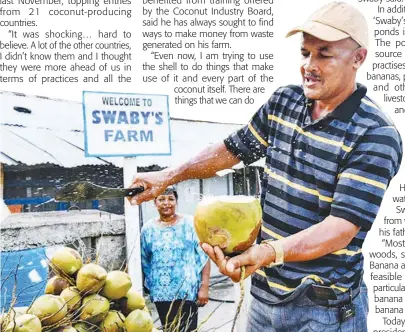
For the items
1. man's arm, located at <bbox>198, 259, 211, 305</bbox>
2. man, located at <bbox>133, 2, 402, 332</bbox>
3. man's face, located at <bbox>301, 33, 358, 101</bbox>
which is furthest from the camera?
man's arm, located at <bbox>198, 259, 211, 305</bbox>

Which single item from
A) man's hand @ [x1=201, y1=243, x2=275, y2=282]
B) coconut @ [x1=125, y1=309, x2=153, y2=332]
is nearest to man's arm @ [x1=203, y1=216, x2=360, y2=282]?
man's hand @ [x1=201, y1=243, x2=275, y2=282]

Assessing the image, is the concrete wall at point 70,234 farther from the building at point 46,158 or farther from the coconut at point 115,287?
the building at point 46,158

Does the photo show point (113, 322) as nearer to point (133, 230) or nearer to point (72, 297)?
point (72, 297)

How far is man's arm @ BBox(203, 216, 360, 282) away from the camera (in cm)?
93

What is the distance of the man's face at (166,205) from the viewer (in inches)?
89.5

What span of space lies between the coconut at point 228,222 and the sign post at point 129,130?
3.87 ft

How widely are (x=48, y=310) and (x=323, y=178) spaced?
0.67 meters

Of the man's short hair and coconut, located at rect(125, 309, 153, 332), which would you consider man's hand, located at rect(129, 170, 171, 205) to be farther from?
the man's short hair

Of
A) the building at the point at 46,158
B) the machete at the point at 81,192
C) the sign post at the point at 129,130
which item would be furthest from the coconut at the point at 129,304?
the building at the point at 46,158

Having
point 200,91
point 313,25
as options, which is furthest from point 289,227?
point 200,91

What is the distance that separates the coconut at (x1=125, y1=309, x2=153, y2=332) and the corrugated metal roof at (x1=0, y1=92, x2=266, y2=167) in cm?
210

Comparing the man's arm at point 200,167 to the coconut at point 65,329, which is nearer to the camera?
the coconut at point 65,329

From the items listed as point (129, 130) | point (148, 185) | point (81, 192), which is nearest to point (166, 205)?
point (129, 130)

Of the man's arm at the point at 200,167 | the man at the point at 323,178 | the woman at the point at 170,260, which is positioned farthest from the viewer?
the woman at the point at 170,260
